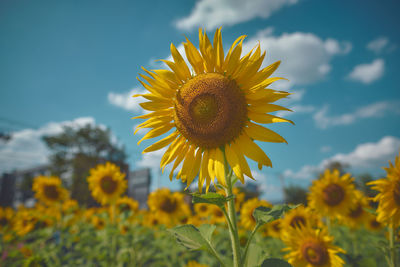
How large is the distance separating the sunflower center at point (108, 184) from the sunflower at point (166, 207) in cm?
93

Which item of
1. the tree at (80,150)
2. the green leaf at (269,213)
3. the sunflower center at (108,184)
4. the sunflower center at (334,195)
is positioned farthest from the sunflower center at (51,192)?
the tree at (80,150)

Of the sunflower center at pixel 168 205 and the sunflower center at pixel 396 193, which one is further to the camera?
the sunflower center at pixel 168 205

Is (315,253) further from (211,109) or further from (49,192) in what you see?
(49,192)

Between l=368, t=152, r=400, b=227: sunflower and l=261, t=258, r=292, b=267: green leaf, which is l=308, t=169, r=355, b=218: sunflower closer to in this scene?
l=368, t=152, r=400, b=227: sunflower

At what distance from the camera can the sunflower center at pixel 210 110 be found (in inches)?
69.2

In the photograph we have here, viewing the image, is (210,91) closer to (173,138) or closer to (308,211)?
(173,138)

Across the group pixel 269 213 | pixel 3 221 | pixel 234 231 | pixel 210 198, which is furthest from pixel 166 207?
pixel 3 221

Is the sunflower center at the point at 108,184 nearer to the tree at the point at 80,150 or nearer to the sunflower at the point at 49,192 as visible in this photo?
the sunflower at the point at 49,192

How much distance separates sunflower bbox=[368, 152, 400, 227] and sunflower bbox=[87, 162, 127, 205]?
4925 mm

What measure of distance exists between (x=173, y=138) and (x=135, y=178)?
47.2 m

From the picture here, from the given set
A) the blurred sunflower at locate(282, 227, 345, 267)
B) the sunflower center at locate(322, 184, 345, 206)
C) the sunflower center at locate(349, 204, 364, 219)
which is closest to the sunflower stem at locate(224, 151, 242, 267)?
the blurred sunflower at locate(282, 227, 345, 267)

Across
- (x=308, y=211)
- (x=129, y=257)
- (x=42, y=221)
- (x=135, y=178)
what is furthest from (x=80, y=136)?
(x=308, y=211)

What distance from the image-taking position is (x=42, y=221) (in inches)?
239

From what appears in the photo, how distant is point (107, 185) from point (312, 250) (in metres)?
4.48
